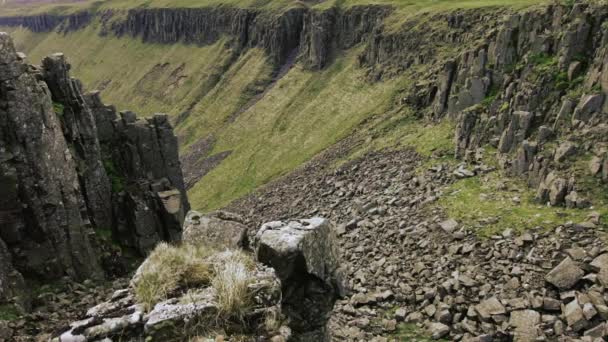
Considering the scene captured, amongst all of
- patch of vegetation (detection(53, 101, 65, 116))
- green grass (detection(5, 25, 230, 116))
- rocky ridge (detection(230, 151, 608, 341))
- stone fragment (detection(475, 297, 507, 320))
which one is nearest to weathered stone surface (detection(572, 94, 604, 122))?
rocky ridge (detection(230, 151, 608, 341))

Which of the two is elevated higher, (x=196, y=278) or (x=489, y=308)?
(x=196, y=278)

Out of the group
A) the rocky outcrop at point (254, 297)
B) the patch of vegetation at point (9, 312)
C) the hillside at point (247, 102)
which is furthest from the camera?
the hillside at point (247, 102)

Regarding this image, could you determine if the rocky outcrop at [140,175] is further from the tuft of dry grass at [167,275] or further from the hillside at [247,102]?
the hillside at [247,102]

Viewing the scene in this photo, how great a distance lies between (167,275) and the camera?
1080 cm

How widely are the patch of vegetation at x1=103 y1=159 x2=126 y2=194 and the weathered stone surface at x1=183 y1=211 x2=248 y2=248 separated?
17.7 metres

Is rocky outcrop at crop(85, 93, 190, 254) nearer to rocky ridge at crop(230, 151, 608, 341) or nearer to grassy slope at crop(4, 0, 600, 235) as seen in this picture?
rocky ridge at crop(230, 151, 608, 341)

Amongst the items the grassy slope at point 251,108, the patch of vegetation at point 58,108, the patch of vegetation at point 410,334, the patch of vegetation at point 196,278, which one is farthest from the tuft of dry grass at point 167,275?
the grassy slope at point 251,108

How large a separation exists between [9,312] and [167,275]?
1134cm

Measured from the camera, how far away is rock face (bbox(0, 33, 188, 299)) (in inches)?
889

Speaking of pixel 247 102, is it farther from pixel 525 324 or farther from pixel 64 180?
pixel 525 324

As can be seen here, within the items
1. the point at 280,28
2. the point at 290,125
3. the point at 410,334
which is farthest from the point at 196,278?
the point at 280,28

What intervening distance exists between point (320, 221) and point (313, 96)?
8093 centimetres

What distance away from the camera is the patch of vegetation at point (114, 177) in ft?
103

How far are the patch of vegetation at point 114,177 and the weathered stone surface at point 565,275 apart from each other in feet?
86.1
